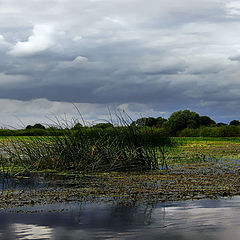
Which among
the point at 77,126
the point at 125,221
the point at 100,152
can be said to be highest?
the point at 77,126

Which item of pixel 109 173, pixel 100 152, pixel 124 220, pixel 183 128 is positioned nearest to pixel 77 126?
pixel 100 152

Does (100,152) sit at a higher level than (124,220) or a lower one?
higher

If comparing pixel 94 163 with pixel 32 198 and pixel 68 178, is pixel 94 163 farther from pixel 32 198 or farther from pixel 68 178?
pixel 32 198

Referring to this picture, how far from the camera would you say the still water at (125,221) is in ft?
12.2

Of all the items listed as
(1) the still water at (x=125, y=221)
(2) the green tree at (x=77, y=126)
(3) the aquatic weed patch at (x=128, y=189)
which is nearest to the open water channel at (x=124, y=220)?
(1) the still water at (x=125, y=221)

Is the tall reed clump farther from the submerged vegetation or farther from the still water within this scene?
the still water

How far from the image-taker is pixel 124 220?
427 cm

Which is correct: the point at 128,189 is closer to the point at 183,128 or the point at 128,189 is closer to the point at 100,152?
the point at 100,152

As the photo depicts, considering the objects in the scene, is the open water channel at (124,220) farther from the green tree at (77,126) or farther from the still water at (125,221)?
the green tree at (77,126)

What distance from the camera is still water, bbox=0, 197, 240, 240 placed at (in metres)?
3.71

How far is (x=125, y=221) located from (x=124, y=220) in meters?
0.05

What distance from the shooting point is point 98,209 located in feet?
15.9

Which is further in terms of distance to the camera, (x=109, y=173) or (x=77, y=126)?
(x=77, y=126)

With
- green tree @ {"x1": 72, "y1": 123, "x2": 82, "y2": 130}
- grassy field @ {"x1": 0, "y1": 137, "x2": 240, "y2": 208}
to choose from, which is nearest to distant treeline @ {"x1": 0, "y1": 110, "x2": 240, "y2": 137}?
green tree @ {"x1": 72, "y1": 123, "x2": 82, "y2": 130}
